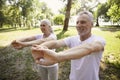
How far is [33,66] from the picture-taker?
9.28 metres

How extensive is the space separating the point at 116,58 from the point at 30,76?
5.12m

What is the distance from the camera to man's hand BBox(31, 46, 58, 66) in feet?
6.47

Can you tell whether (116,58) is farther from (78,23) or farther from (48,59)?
(48,59)

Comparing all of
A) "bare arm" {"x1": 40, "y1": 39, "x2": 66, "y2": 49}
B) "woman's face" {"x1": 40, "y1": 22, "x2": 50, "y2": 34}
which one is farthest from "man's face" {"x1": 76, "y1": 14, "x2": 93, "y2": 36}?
"woman's face" {"x1": 40, "y1": 22, "x2": 50, "y2": 34}

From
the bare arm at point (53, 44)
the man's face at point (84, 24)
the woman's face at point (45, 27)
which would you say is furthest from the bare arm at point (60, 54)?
the woman's face at point (45, 27)

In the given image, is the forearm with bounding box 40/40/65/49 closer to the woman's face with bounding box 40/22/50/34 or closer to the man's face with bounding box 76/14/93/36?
the man's face with bounding box 76/14/93/36

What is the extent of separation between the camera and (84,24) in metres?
2.81

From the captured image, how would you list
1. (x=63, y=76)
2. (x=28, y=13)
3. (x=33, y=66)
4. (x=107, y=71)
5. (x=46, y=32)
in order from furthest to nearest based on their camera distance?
1. (x=28, y=13)
2. (x=33, y=66)
3. (x=107, y=71)
4. (x=63, y=76)
5. (x=46, y=32)

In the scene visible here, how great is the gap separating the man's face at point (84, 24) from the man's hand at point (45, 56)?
963 mm

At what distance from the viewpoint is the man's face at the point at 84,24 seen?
281 centimetres

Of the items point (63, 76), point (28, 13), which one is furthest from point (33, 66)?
point (28, 13)

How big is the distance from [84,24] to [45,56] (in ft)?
3.36

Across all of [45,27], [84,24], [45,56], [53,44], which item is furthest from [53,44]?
[45,27]

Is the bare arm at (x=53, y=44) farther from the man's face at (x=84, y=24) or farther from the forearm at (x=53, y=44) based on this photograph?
the man's face at (x=84, y=24)
